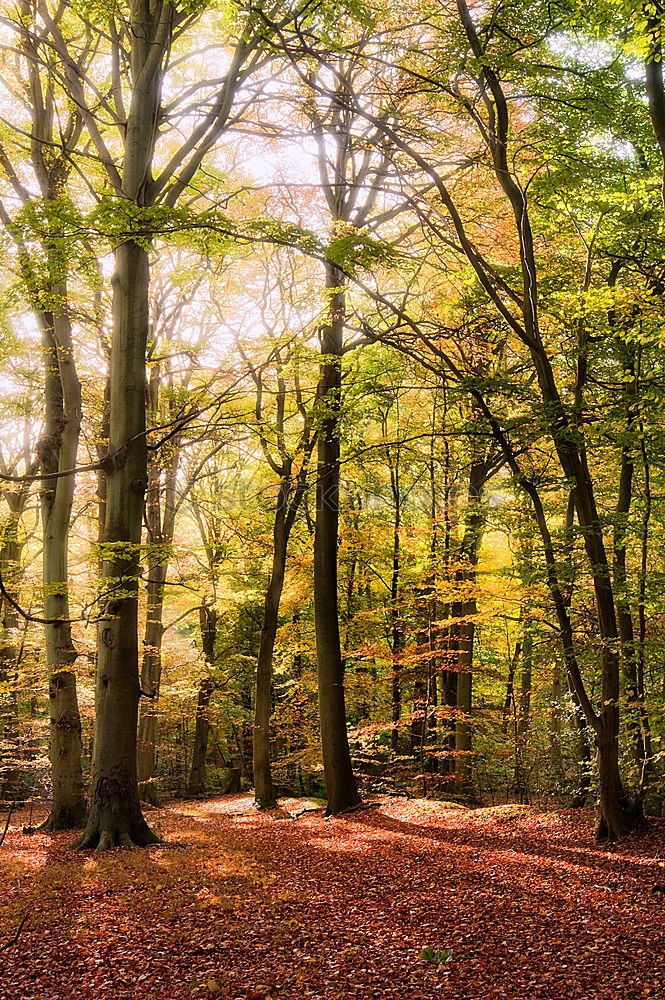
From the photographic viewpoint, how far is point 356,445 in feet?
40.2

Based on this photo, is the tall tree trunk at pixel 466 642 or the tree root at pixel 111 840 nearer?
the tree root at pixel 111 840

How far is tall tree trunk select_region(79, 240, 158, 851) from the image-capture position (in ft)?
28.1

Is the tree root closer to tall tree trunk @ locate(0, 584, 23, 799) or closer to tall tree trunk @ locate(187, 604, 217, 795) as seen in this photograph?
tall tree trunk @ locate(0, 584, 23, 799)

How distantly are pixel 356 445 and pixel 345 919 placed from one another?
777 centimetres

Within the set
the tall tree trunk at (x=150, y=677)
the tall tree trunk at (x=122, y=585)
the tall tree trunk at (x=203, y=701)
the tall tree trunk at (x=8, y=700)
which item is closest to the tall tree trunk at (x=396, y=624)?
the tall tree trunk at (x=150, y=677)

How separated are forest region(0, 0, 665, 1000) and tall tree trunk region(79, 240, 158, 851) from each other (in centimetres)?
4

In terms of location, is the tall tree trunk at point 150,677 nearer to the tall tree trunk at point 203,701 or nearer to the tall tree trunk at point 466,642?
the tall tree trunk at point 203,701

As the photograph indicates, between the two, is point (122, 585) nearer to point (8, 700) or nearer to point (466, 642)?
point (8, 700)

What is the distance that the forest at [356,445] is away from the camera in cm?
562

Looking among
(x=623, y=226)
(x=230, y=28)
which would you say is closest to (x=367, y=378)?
(x=623, y=226)

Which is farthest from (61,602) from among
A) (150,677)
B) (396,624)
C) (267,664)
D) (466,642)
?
(466,642)

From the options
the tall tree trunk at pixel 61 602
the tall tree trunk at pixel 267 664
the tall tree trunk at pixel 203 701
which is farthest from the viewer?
the tall tree trunk at pixel 203 701

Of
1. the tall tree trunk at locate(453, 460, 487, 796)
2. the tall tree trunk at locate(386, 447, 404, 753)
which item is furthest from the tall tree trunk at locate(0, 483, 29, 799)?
the tall tree trunk at locate(453, 460, 487, 796)

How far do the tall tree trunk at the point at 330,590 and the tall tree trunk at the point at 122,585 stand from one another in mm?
3298
